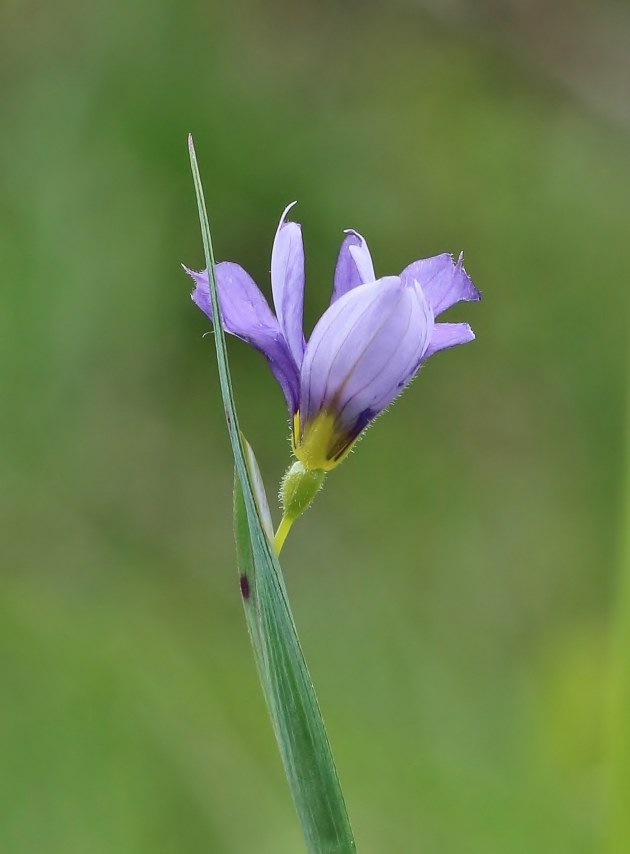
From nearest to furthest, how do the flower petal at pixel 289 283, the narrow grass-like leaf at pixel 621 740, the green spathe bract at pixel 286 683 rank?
the green spathe bract at pixel 286 683
the flower petal at pixel 289 283
the narrow grass-like leaf at pixel 621 740

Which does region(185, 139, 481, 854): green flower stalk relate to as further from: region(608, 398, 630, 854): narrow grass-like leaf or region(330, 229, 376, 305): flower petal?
region(608, 398, 630, 854): narrow grass-like leaf

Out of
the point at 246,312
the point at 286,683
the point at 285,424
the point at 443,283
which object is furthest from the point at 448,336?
the point at 285,424

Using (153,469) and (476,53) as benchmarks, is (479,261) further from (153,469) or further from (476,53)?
(153,469)

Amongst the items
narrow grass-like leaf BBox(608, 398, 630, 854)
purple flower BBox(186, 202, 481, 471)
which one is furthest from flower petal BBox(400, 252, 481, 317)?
narrow grass-like leaf BBox(608, 398, 630, 854)

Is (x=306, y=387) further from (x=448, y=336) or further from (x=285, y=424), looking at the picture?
(x=285, y=424)

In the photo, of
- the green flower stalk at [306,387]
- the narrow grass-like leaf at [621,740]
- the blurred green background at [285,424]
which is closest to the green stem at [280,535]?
the green flower stalk at [306,387]

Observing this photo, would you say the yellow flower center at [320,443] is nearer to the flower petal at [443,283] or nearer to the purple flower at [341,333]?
the purple flower at [341,333]

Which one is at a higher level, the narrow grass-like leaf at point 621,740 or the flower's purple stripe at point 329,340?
the flower's purple stripe at point 329,340
